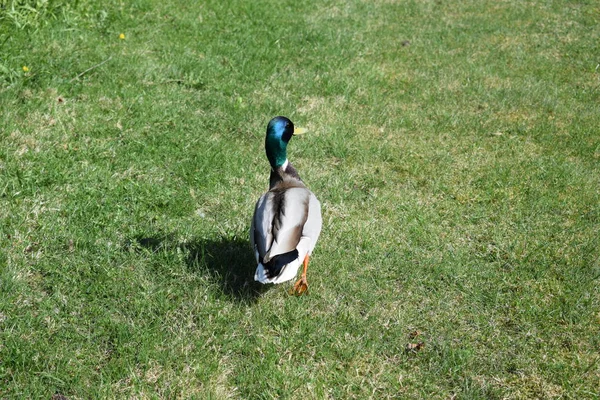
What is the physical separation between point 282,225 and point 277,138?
0.73 meters

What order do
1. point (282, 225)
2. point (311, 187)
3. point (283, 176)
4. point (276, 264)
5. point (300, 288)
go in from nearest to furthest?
point (276, 264) < point (282, 225) < point (300, 288) < point (283, 176) < point (311, 187)

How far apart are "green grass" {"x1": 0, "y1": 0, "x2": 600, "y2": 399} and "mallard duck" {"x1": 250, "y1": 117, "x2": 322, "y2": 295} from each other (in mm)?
372

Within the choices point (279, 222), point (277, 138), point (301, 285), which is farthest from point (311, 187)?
point (279, 222)

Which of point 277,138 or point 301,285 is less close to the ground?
point 277,138

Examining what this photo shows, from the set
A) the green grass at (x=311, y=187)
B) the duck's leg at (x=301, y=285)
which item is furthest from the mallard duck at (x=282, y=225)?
the green grass at (x=311, y=187)

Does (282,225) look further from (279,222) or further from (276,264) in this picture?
(276,264)

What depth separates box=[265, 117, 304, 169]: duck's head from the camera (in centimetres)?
385

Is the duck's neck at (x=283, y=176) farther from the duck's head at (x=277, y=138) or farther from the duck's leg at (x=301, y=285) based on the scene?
the duck's leg at (x=301, y=285)

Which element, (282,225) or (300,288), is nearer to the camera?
(282,225)

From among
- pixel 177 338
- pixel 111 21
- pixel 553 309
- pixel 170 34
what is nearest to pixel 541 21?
pixel 170 34

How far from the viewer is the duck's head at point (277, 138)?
3854 millimetres

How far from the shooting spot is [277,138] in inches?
153

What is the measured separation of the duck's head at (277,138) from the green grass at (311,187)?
1.93 ft

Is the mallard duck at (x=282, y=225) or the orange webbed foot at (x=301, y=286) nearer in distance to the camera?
the mallard duck at (x=282, y=225)
